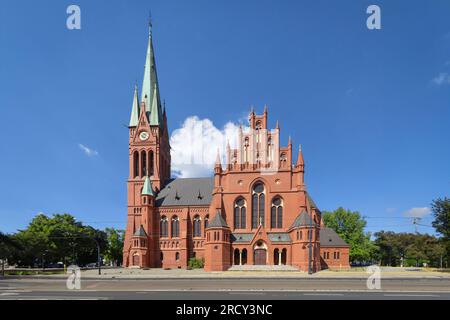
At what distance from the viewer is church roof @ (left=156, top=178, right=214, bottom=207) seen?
62.2 meters

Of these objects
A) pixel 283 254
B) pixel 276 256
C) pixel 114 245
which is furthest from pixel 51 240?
pixel 283 254

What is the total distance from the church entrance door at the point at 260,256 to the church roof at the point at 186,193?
1563cm

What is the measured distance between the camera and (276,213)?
53000 mm

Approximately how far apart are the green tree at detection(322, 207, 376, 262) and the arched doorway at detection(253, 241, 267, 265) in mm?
30470

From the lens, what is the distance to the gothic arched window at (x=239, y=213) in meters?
53.8

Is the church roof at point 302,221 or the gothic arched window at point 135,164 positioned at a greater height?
the gothic arched window at point 135,164

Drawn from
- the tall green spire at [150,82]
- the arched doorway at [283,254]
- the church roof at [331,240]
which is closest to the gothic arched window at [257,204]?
the arched doorway at [283,254]

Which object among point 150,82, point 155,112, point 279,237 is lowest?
point 279,237

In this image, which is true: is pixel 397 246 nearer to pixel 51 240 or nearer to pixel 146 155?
pixel 146 155

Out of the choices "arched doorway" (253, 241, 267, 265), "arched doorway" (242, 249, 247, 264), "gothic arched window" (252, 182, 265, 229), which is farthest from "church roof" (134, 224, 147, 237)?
"arched doorway" (253, 241, 267, 265)

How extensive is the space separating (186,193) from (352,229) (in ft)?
140

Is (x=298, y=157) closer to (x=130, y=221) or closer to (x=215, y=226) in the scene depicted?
(x=215, y=226)

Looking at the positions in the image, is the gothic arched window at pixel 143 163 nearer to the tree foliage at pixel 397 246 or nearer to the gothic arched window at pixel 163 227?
the gothic arched window at pixel 163 227

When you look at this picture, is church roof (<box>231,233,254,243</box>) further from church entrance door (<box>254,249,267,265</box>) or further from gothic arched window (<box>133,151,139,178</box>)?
gothic arched window (<box>133,151,139,178</box>)
